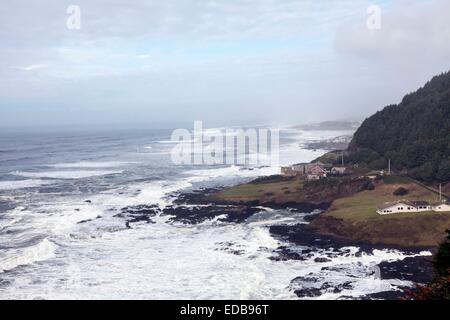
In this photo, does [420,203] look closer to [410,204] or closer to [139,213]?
[410,204]

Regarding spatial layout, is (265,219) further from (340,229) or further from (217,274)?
(217,274)

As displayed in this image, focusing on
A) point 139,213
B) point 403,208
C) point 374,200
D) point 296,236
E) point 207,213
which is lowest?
point 296,236

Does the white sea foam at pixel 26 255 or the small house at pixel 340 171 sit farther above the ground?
the small house at pixel 340 171

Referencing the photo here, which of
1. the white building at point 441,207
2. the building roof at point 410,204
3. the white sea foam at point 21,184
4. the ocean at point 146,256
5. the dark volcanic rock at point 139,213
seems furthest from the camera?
the white sea foam at point 21,184

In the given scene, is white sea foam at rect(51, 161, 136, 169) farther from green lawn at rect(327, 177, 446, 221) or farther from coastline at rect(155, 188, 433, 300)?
green lawn at rect(327, 177, 446, 221)

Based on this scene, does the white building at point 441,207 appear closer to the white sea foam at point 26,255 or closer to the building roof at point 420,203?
the building roof at point 420,203

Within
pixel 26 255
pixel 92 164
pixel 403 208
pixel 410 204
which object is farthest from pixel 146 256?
pixel 92 164

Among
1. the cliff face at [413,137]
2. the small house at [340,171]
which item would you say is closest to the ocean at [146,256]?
the small house at [340,171]

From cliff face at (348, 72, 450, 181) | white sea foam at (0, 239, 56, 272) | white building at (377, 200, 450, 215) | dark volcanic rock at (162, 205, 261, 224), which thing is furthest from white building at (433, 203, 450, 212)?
white sea foam at (0, 239, 56, 272)
